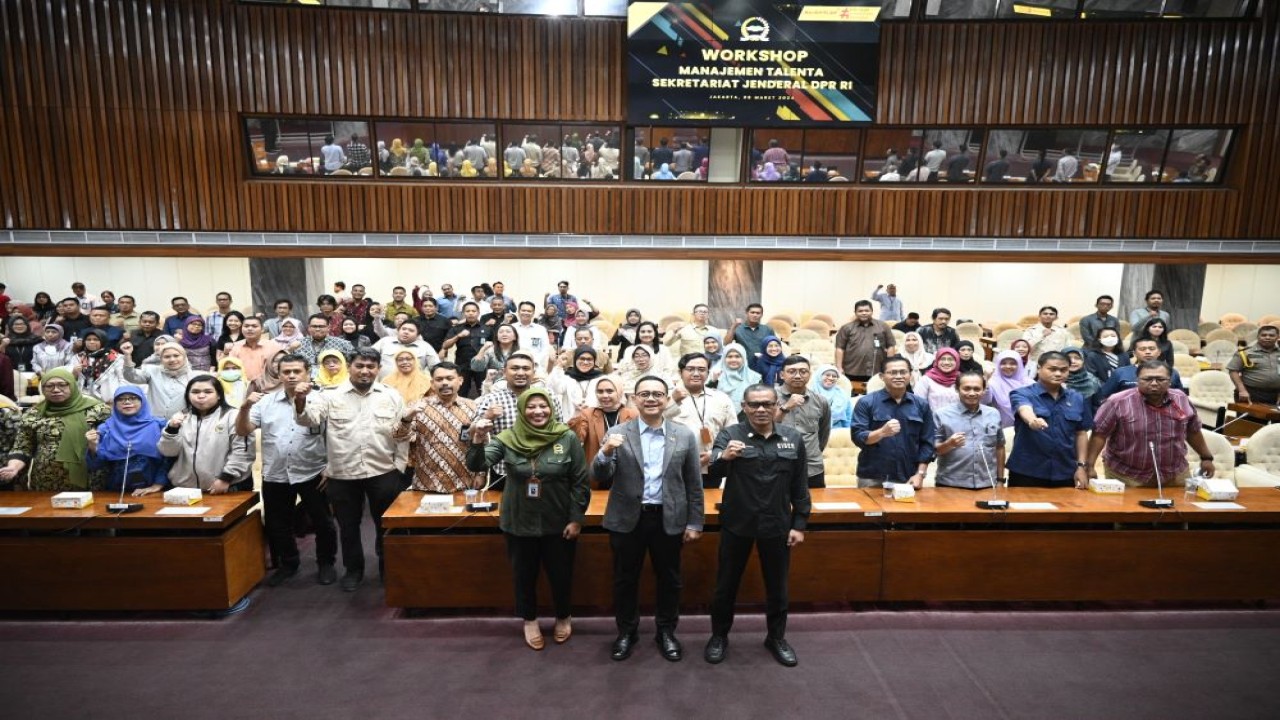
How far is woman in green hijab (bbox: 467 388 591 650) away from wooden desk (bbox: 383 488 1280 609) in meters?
0.33

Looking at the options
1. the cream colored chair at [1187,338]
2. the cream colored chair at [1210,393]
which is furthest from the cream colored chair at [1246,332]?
the cream colored chair at [1210,393]

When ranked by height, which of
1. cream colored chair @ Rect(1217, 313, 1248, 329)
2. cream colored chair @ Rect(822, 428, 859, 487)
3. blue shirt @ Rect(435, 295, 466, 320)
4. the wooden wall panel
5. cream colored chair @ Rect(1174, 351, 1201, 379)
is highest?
the wooden wall panel

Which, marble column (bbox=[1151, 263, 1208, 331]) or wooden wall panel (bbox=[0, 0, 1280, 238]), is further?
marble column (bbox=[1151, 263, 1208, 331])

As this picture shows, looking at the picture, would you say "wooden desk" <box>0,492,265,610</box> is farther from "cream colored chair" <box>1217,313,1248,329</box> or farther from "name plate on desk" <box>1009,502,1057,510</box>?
"cream colored chair" <box>1217,313,1248,329</box>

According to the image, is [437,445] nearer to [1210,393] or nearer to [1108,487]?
[1108,487]

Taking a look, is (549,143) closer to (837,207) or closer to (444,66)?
(444,66)

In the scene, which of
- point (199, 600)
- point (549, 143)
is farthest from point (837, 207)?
point (199, 600)

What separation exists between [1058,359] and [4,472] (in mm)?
6548

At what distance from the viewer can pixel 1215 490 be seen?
4.05 metres

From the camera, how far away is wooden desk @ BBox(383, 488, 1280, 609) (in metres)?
3.91

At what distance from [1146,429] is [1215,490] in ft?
1.59

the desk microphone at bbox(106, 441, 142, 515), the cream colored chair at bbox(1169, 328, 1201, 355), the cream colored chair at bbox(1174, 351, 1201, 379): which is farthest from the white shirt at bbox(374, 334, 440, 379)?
the cream colored chair at bbox(1169, 328, 1201, 355)

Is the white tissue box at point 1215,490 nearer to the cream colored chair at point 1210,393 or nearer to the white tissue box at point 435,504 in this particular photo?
the cream colored chair at point 1210,393

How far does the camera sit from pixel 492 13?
31.7 feet
